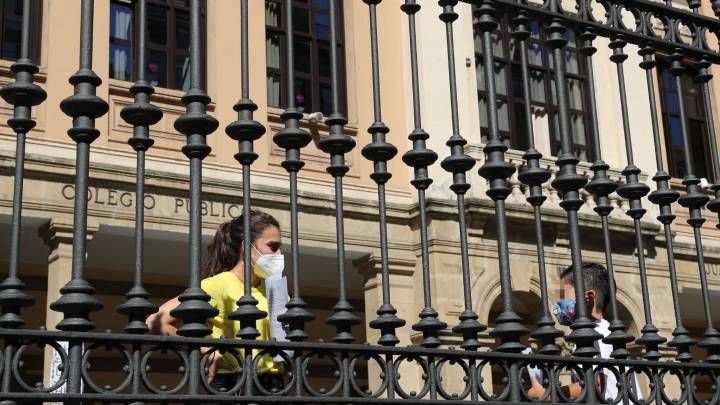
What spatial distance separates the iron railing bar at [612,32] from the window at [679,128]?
40.8 feet

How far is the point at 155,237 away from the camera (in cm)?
1177

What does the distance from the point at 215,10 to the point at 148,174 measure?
249cm

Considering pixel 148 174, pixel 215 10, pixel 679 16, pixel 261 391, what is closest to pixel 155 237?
pixel 148 174

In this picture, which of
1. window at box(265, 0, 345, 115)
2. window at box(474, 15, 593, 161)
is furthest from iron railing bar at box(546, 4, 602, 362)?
window at box(474, 15, 593, 161)

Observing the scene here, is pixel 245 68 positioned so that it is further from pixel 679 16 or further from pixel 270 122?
pixel 270 122

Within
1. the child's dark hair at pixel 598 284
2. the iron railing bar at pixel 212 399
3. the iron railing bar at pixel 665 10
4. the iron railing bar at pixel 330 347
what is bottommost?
the iron railing bar at pixel 212 399

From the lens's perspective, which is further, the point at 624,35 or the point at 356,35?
the point at 356,35

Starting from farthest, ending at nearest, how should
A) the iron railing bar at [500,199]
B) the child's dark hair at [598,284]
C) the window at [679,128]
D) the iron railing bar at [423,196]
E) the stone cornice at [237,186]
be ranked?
the window at [679,128] < the stone cornice at [237,186] < the child's dark hair at [598,284] < the iron railing bar at [500,199] < the iron railing bar at [423,196]

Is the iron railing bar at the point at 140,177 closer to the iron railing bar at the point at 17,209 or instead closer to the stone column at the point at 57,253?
the iron railing bar at the point at 17,209

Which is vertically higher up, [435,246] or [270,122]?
[270,122]

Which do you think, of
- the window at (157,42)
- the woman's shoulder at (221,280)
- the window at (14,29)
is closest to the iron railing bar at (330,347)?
the woman's shoulder at (221,280)

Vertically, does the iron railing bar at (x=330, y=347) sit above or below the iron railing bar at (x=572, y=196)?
below

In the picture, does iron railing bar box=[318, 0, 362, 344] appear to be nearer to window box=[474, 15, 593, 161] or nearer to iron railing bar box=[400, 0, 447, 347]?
iron railing bar box=[400, 0, 447, 347]

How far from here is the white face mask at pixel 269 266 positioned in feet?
11.7
